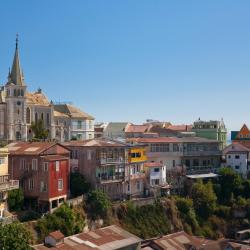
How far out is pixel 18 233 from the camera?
41875mm

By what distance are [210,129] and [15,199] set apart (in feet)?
168

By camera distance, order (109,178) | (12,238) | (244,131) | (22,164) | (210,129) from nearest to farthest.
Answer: (12,238) → (22,164) → (109,178) → (210,129) → (244,131)

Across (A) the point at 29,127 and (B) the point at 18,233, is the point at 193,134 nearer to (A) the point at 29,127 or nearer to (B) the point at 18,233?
(A) the point at 29,127

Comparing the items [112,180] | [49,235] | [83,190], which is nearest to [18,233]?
[49,235]

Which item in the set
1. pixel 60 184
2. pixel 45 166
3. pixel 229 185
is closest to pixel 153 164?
pixel 229 185

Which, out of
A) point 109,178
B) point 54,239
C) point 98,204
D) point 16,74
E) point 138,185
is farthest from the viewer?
point 16,74

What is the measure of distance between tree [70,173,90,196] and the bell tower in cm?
1482

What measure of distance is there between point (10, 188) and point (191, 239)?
2115cm

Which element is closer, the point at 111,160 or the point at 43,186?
the point at 43,186

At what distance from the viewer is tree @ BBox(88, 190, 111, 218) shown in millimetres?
58334

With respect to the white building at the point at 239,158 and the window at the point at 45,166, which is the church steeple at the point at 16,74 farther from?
the white building at the point at 239,158

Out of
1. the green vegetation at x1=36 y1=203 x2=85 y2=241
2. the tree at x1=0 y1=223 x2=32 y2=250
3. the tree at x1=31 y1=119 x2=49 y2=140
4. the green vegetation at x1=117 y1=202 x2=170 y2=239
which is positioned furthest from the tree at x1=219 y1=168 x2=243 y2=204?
the tree at x1=0 y1=223 x2=32 y2=250

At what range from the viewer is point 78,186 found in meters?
59.8

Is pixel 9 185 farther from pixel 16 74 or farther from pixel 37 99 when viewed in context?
pixel 37 99
